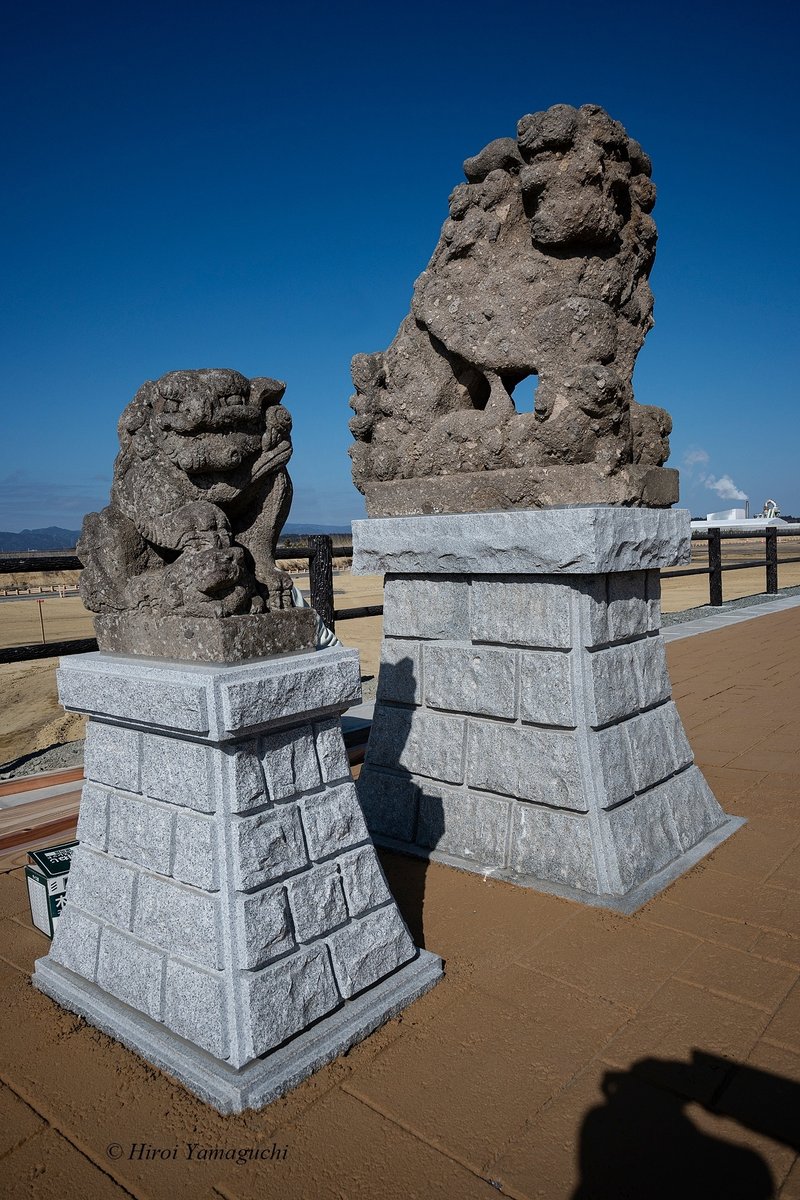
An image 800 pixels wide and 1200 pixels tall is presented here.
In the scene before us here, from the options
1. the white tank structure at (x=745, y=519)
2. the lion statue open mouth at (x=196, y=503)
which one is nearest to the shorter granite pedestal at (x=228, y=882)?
the lion statue open mouth at (x=196, y=503)

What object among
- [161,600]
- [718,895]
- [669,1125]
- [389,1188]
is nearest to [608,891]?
[718,895]

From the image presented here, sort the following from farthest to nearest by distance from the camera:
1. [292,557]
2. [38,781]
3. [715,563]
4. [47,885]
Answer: [715,563] → [292,557] → [38,781] → [47,885]

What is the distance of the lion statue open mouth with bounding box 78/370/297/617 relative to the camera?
241 centimetres

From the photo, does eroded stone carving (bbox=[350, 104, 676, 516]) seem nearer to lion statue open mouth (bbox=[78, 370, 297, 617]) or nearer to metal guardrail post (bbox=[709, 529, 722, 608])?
lion statue open mouth (bbox=[78, 370, 297, 617])

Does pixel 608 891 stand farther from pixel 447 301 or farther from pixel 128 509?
pixel 447 301

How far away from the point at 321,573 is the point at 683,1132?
4.49m

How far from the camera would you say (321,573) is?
6043 mm

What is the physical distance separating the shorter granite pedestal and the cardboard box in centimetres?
35

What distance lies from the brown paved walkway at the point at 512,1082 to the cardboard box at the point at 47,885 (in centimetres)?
12

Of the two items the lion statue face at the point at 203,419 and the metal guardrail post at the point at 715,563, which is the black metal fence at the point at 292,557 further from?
the metal guardrail post at the point at 715,563

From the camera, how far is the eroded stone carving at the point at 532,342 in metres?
3.26

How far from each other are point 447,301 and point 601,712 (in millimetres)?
1898

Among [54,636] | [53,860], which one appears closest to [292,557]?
[53,860]

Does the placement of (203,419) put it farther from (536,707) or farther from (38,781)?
(38,781)
